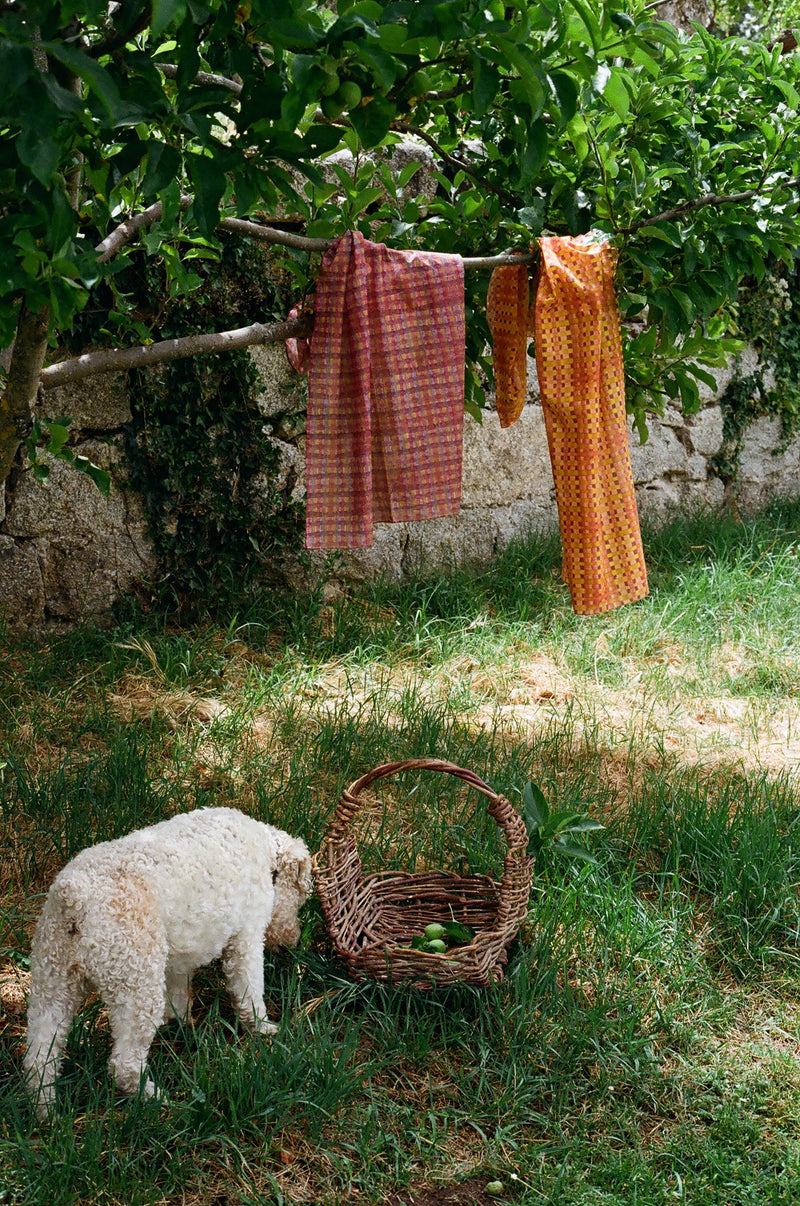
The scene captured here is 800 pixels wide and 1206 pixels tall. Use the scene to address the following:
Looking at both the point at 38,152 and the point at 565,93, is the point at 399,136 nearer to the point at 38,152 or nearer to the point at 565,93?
the point at 565,93

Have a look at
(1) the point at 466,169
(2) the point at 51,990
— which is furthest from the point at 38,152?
(1) the point at 466,169

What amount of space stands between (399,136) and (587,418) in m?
0.84

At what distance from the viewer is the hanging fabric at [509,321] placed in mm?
2828

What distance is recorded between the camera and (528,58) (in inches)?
67.4

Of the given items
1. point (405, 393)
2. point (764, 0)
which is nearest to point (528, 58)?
point (405, 393)

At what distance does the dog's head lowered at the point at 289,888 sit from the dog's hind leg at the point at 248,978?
0.45 ft

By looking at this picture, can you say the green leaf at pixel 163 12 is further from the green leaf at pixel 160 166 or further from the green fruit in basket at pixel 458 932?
the green fruit in basket at pixel 458 932

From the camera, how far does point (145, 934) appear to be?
1877mm

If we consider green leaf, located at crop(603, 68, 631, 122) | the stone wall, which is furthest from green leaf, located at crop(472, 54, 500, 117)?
the stone wall

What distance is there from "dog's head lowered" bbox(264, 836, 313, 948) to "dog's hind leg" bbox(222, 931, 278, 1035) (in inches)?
5.4

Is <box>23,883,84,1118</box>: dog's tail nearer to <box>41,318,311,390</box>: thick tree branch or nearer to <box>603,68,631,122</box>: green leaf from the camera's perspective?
<box>41,318,311,390</box>: thick tree branch

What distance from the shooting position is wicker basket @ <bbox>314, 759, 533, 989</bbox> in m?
2.23

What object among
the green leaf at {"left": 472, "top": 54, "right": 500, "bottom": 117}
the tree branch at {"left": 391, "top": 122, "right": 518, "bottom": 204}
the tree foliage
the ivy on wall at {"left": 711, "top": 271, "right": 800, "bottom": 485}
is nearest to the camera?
the tree foliage

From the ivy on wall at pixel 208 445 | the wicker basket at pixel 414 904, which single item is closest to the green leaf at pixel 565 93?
the wicker basket at pixel 414 904
